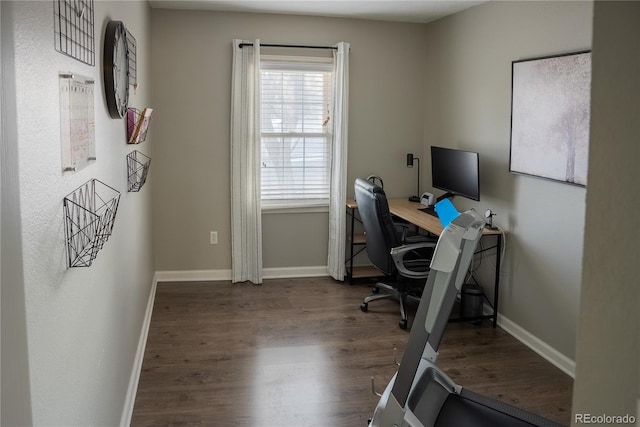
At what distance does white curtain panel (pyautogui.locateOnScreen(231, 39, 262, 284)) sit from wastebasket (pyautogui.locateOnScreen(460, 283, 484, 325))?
1.87 metres

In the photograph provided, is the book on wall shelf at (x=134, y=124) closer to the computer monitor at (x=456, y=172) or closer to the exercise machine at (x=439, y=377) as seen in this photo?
the exercise machine at (x=439, y=377)

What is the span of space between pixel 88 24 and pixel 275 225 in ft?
11.9

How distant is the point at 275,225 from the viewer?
18.0 ft

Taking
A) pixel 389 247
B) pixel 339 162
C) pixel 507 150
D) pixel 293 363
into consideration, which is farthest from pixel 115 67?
pixel 339 162

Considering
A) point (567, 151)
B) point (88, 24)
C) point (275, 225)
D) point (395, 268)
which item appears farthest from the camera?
point (275, 225)

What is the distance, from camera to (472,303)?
431 centimetres

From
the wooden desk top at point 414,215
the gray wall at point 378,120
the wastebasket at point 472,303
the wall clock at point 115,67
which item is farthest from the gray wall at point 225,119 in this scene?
the wall clock at point 115,67

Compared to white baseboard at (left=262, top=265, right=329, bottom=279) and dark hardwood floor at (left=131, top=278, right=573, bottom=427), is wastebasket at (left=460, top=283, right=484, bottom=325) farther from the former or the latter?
white baseboard at (left=262, top=265, right=329, bottom=279)

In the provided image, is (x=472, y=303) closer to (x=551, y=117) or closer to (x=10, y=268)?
(x=551, y=117)

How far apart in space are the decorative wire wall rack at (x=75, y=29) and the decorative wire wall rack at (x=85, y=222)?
0.39 m

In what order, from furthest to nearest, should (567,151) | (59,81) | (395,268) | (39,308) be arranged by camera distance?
1. (395,268)
2. (567,151)
3. (59,81)
4. (39,308)

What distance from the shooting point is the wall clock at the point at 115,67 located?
7.67ft

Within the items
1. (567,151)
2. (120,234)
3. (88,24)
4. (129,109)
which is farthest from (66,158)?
(567,151)

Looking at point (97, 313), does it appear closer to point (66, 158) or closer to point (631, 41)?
point (66, 158)
